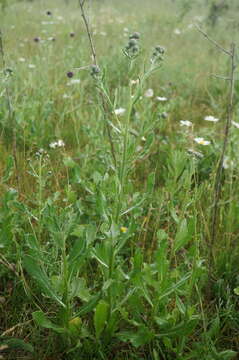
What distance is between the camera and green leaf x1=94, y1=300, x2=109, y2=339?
1283mm

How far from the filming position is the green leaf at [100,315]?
4.21ft

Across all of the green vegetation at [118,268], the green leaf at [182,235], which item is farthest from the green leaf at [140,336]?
the green leaf at [182,235]

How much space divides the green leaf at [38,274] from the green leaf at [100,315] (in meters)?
0.13

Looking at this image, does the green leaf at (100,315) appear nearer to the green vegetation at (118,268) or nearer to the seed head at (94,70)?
the green vegetation at (118,268)

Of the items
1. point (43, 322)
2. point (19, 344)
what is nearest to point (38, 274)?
point (43, 322)

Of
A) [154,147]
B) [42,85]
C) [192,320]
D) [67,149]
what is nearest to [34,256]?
[192,320]

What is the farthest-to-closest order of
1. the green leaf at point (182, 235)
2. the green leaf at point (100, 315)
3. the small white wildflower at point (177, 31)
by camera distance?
the small white wildflower at point (177, 31) < the green leaf at point (182, 235) < the green leaf at point (100, 315)

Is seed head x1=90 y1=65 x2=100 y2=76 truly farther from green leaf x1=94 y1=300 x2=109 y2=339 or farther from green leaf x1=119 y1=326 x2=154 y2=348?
green leaf x1=119 y1=326 x2=154 y2=348

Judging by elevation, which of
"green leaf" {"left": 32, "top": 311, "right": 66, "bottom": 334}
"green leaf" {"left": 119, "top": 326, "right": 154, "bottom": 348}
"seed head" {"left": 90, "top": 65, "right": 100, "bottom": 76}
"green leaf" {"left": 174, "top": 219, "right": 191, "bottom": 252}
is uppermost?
"seed head" {"left": 90, "top": 65, "right": 100, "bottom": 76}

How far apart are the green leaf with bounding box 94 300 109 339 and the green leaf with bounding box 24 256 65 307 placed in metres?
0.13

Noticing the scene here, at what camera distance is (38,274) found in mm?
1312

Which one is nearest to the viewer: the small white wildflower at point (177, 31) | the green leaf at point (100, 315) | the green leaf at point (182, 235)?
the green leaf at point (100, 315)

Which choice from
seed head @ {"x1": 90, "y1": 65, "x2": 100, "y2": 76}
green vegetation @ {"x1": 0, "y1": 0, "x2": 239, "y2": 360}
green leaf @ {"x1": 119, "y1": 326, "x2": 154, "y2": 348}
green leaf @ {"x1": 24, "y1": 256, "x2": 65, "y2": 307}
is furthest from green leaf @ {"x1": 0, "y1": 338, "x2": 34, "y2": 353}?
seed head @ {"x1": 90, "y1": 65, "x2": 100, "y2": 76}

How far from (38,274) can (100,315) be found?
0.26m
